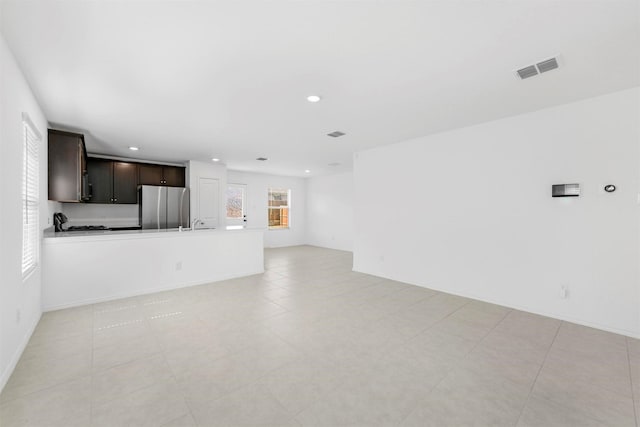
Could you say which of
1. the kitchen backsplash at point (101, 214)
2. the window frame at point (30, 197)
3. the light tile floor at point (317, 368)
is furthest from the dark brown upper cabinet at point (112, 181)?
the light tile floor at point (317, 368)

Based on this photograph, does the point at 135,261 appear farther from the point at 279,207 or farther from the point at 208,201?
the point at 279,207

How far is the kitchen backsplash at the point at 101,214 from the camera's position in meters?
5.50

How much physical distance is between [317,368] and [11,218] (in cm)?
274

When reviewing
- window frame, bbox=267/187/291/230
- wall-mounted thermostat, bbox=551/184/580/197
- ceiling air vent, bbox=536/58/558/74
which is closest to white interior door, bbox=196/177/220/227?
window frame, bbox=267/187/291/230

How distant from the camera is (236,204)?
826cm

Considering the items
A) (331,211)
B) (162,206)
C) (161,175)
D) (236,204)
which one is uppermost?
(161,175)

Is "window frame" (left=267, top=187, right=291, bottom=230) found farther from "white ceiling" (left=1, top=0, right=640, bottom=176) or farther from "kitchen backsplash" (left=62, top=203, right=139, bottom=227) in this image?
"white ceiling" (left=1, top=0, right=640, bottom=176)

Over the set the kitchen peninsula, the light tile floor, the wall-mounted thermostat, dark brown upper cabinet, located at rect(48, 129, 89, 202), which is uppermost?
dark brown upper cabinet, located at rect(48, 129, 89, 202)

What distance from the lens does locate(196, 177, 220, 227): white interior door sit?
657cm

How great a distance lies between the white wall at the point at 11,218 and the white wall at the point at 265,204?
18.1ft

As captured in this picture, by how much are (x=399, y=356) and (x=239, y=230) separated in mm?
3712

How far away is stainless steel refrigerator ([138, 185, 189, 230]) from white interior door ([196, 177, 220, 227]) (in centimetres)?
32

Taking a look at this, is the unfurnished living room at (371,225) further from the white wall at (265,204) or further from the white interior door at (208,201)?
the white wall at (265,204)

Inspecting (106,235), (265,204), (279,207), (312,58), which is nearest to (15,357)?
(106,235)
